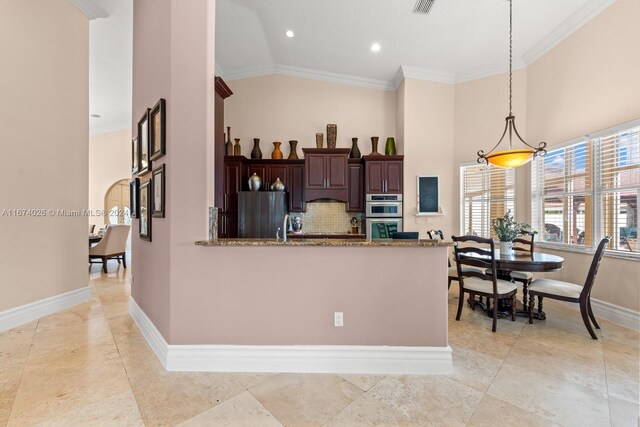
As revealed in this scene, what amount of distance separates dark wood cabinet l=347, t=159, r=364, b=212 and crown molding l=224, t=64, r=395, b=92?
1.67 meters

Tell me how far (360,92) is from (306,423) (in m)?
5.62

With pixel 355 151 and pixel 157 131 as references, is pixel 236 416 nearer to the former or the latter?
pixel 157 131

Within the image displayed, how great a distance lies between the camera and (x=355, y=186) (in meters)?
5.43

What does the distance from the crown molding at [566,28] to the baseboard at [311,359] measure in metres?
4.52

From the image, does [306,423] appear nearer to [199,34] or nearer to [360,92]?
[199,34]

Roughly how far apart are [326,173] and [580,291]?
3.83 metres

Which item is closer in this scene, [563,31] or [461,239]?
[461,239]

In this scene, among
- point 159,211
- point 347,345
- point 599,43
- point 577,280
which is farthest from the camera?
point 577,280

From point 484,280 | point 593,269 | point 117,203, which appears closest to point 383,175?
point 484,280

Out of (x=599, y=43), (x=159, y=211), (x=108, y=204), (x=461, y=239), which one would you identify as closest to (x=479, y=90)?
(x=599, y=43)

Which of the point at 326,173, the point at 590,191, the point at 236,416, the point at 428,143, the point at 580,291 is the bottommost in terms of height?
the point at 236,416

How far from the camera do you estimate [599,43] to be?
3.46 metres

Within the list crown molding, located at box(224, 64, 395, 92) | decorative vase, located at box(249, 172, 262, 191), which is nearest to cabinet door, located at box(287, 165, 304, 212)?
decorative vase, located at box(249, 172, 262, 191)

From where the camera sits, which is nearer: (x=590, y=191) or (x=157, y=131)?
(x=157, y=131)
